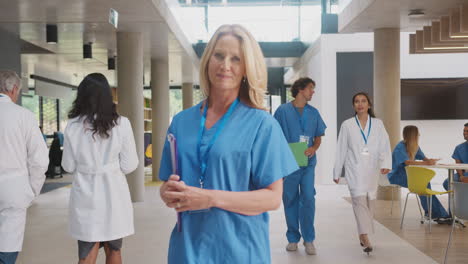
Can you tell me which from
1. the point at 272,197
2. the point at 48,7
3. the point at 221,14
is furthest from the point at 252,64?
the point at 221,14

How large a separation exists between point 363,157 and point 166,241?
2476 mm

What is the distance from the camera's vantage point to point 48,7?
8.64m

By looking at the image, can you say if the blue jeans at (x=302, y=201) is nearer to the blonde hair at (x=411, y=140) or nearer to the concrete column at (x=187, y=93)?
the blonde hair at (x=411, y=140)

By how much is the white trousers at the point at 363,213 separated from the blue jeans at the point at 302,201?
1.49 feet

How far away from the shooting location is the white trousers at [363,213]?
5.75 metres

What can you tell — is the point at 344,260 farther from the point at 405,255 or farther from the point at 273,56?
the point at 273,56

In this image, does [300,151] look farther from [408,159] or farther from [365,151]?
[408,159]

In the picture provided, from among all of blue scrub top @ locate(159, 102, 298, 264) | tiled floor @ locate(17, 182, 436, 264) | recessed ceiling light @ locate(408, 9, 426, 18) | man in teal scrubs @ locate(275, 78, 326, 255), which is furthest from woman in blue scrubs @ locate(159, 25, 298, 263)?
recessed ceiling light @ locate(408, 9, 426, 18)

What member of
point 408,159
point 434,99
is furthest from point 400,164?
point 434,99

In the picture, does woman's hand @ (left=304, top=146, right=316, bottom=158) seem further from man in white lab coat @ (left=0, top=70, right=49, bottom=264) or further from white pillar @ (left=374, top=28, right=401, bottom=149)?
white pillar @ (left=374, top=28, right=401, bottom=149)

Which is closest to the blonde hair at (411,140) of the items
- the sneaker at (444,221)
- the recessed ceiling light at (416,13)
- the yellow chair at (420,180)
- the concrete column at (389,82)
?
the yellow chair at (420,180)

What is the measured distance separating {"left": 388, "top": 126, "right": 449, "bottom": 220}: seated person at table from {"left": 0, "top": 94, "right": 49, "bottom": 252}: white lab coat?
541cm

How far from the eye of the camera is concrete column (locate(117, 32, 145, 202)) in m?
10.5

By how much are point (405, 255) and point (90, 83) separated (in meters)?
3.73
